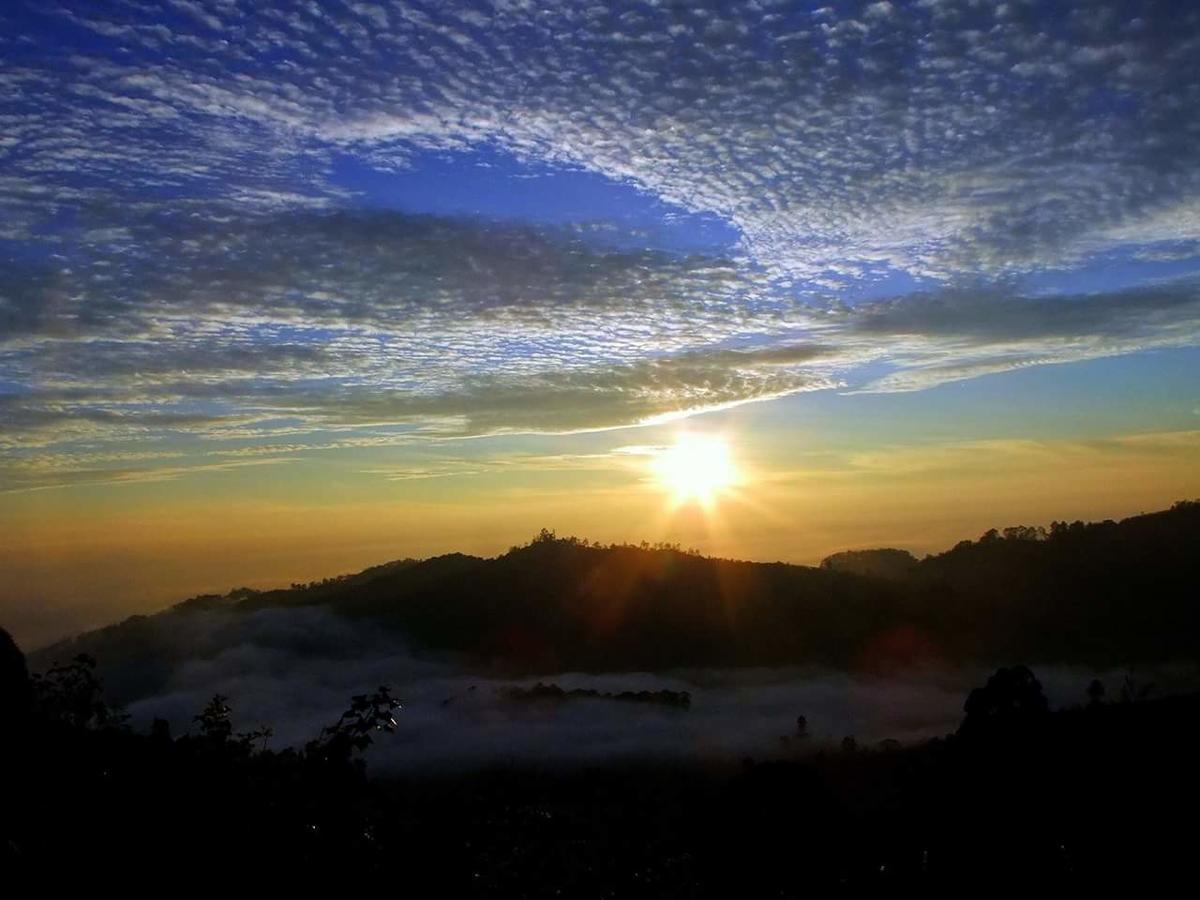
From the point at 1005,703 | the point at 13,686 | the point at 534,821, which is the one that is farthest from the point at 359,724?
the point at 1005,703

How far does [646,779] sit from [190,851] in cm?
12445

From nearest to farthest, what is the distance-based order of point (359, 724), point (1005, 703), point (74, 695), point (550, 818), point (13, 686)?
point (359, 724) < point (74, 695) < point (13, 686) < point (550, 818) < point (1005, 703)

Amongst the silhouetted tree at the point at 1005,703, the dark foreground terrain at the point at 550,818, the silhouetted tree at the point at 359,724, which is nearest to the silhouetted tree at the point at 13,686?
the dark foreground terrain at the point at 550,818

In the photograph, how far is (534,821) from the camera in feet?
109

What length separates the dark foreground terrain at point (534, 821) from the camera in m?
11.3

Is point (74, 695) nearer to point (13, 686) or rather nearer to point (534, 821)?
point (13, 686)

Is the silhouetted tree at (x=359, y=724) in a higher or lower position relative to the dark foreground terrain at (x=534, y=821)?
higher

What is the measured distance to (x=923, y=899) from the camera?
17.9 m

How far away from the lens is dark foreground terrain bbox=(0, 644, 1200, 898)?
1129 cm

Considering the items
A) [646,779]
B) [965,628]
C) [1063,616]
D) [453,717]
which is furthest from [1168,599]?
[453,717]

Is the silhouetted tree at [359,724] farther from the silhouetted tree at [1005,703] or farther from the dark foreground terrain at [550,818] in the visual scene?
the silhouetted tree at [1005,703]

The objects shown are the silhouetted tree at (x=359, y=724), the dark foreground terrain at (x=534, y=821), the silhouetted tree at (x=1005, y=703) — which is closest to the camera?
the dark foreground terrain at (x=534, y=821)

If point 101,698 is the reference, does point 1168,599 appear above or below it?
below

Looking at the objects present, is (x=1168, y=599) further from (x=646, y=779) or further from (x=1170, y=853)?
(x=1170, y=853)
